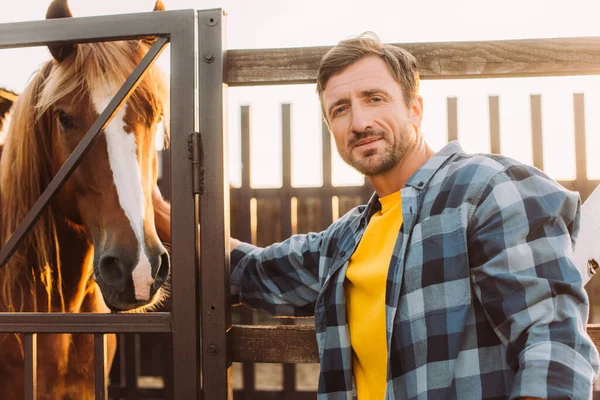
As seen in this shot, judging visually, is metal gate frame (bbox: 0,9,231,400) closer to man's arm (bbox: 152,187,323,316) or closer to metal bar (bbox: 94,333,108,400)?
metal bar (bbox: 94,333,108,400)

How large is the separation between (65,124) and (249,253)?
2.80 feet

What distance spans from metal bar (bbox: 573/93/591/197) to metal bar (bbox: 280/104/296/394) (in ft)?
6.77

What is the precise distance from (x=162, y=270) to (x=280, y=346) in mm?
492

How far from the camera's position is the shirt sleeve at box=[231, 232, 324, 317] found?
147 cm

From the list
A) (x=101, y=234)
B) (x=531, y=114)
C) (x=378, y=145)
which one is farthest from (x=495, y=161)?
(x=531, y=114)

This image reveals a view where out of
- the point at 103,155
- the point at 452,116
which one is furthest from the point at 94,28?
the point at 452,116

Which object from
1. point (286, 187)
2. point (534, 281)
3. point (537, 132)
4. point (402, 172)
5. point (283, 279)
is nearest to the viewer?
point (534, 281)

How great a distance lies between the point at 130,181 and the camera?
1.64m

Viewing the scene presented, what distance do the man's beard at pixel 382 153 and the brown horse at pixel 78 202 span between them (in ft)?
2.44

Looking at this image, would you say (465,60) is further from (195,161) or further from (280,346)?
(280,346)

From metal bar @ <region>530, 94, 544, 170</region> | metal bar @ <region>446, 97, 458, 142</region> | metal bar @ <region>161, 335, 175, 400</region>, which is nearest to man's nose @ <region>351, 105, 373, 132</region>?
metal bar @ <region>446, 97, 458, 142</region>

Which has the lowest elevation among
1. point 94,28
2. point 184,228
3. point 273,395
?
point 273,395

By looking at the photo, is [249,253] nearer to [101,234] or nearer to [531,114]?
[101,234]

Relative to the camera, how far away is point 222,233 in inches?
53.6
